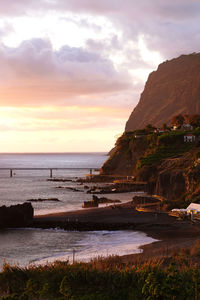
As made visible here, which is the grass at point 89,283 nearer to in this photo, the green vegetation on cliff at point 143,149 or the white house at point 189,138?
the green vegetation on cliff at point 143,149

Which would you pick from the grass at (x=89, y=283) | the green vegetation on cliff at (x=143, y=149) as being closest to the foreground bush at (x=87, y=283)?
the grass at (x=89, y=283)

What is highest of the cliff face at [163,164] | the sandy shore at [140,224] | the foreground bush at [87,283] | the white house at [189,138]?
the white house at [189,138]

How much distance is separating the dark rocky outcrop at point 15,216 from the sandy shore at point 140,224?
148 centimetres

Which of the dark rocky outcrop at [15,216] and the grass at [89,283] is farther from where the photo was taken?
the dark rocky outcrop at [15,216]

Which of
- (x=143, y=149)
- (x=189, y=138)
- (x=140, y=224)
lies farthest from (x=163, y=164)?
(x=140, y=224)

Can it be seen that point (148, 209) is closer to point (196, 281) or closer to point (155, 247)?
point (155, 247)

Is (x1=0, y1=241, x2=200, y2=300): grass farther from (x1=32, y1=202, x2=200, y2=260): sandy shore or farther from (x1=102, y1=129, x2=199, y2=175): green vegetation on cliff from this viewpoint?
(x1=102, y1=129, x2=199, y2=175): green vegetation on cliff

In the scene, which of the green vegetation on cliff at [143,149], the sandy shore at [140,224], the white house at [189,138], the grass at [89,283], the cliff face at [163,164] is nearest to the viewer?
the grass at [89,283]

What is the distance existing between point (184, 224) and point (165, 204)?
13.9 meters

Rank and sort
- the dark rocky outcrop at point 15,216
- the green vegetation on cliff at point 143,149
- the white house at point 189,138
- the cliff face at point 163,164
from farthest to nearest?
the white house at point 189,138 < the green vegetation on cliff at point 143,149 < the cliff face at point 163,164 < the dark rocky outcrop at point 15,216

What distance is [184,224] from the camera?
4878 cm

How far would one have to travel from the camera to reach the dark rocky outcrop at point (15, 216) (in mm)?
52250

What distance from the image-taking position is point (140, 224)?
49.9 meters

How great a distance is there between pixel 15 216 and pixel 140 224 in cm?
1716
